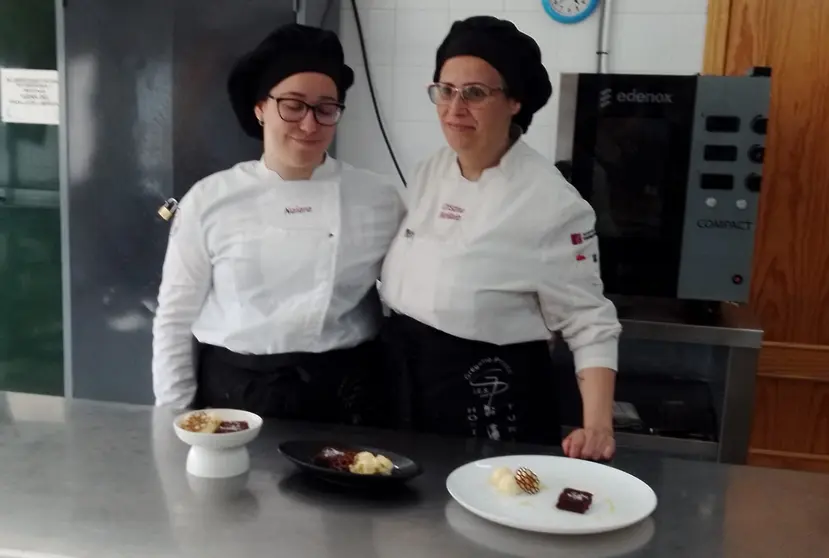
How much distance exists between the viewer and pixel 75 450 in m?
1.18

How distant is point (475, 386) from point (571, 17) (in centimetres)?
133

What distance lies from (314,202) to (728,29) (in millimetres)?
1312

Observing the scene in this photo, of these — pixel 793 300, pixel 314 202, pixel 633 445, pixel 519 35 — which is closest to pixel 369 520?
pixel 314 202

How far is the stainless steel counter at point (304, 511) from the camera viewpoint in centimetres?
92

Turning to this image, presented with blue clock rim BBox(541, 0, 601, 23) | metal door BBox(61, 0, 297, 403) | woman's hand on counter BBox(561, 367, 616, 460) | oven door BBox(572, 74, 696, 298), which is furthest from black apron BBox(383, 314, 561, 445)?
blue clock rim BBox(541, 0, 601, 23)

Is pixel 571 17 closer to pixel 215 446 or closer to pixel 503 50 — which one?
pixel 503 50

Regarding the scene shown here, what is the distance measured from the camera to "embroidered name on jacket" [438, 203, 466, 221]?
1.42 metres

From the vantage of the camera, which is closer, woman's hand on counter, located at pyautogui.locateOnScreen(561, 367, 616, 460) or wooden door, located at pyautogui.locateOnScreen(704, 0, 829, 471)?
woman's hand on counter, located at pyautogui.locateOnScreen(561, 367, 616, 460)

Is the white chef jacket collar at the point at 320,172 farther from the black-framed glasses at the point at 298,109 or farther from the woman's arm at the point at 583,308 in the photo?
the woman's arm at the point at 583,308

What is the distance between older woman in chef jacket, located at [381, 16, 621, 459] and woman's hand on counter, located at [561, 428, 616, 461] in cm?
4

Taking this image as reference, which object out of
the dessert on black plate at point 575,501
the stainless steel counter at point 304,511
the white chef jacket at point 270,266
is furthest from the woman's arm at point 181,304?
the dessert on black plate at point 575,501

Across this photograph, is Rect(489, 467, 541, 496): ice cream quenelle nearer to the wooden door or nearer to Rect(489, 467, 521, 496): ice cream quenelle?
Rect(489, 467, 521, 496): ice cream quenelle

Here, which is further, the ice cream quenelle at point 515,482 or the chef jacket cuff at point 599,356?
the chef jacket cuff at point 599,356

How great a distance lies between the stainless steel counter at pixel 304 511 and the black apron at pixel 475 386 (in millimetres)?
164
